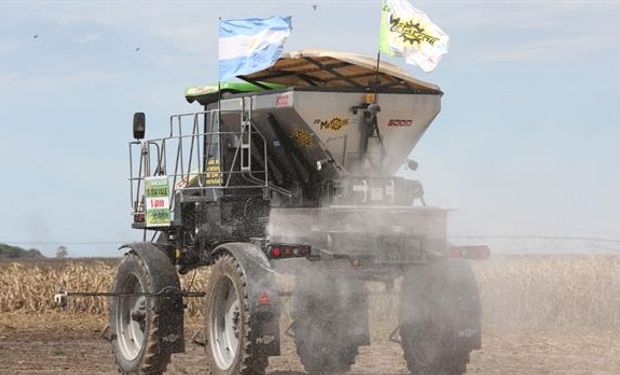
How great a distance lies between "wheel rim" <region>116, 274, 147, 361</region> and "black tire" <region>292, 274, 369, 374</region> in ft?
6.46

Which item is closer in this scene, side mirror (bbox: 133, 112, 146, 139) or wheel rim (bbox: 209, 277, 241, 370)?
wheel rim (bbox: 209, 277, 241, 370)

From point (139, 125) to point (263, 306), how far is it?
13.8 feet

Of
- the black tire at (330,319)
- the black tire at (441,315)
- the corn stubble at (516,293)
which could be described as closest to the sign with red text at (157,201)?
the black tire at (330,319)

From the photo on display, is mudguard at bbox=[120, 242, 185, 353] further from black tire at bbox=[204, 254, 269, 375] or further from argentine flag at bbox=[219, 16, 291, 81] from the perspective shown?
argentine flag at bbox=[219, 16, 291, 81]

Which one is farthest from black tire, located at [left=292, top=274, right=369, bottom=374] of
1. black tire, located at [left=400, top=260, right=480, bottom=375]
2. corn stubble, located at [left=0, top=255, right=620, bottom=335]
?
corn stubble, located at [left=0, top=255, right=620, bottom=335]

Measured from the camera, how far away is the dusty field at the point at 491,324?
13.9 meters

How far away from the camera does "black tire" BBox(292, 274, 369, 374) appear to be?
11.1m

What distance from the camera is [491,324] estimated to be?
→ 20250 millimetres

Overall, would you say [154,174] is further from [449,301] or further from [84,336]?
[84,336]

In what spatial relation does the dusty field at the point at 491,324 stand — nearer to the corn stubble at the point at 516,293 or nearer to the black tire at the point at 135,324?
the corn stubble at the point at 516,293

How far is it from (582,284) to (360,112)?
34.3ft

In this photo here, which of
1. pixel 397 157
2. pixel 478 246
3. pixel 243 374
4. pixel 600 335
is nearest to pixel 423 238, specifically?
pixel 478 246

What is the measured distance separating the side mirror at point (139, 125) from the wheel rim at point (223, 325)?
3152 mm

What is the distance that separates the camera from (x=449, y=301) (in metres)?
11.4
